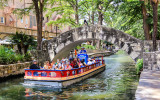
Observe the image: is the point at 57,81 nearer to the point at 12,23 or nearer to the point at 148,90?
the point at 148,90

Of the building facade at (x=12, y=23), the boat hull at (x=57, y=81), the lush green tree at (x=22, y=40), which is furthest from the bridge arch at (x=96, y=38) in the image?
the building facade at (x=12, y=23)

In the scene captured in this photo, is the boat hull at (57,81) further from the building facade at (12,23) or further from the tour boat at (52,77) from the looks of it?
the building facade at (12,23)

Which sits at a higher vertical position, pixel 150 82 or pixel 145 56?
pixel 145 56

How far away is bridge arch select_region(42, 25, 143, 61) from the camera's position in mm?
16594

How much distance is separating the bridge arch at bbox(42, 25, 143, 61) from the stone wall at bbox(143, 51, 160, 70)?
429 centimetres

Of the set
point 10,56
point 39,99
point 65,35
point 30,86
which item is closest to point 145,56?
point 39,99

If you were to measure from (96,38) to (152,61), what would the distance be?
753cm

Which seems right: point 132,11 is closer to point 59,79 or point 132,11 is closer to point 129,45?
point 129,45

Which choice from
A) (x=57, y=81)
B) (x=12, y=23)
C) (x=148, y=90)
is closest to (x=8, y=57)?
(x=57, y=81)

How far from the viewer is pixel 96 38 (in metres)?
18.6

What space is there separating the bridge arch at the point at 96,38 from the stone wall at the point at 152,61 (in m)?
4.29

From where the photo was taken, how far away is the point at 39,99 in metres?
10.4

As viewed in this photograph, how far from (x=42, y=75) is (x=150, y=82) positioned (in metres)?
7.47

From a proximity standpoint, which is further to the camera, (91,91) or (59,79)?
(59,79)
